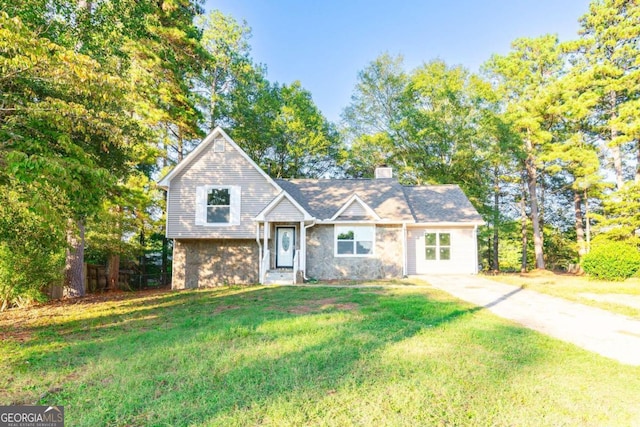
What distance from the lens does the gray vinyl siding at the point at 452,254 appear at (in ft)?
54.5

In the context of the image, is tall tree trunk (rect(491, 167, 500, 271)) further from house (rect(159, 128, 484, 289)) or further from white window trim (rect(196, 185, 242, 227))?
white window trim (rect(196, 185, 242, 227))

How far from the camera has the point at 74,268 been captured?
473 inches

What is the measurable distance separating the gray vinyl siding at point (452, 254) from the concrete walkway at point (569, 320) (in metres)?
5.96

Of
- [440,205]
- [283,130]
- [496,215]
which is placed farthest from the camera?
[283,130]

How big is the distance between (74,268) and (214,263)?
4.95m

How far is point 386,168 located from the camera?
19.6 metres

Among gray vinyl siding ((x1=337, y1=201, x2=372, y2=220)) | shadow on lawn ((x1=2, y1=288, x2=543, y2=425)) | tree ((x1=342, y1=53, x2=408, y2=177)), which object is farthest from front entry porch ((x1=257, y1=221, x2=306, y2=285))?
tree ((x1=342, y1=53, x2=408, y2=177))

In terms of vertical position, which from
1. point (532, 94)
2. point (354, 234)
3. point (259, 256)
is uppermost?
point (532, 94)

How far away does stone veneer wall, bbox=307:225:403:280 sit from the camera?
15.0 m

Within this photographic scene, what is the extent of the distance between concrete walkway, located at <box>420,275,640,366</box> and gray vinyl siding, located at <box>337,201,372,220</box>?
556 centimetres

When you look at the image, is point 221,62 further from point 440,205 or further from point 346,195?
point 440,205

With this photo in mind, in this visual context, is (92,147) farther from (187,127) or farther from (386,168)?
(386,168)

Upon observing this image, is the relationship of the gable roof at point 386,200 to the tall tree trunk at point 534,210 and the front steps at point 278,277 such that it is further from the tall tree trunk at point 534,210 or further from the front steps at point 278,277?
the tall tree trunk at point 534,210

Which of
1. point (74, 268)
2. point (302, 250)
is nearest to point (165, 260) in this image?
point (74, 268)
